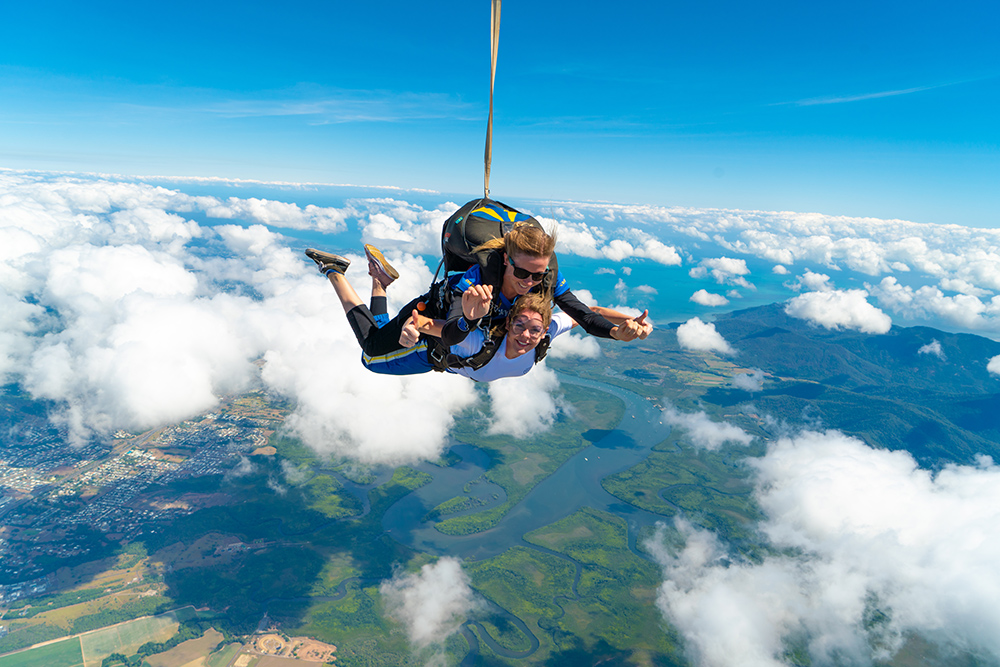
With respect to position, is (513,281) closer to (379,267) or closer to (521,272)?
(521,272)

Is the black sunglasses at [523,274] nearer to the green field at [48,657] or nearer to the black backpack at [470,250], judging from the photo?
the black backpack at [470,250]

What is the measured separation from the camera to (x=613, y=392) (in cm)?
15312

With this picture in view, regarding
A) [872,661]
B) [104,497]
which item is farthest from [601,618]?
[104,497]

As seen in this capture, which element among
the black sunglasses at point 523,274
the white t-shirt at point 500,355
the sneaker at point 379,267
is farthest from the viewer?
→ the sneaker at point 379,267

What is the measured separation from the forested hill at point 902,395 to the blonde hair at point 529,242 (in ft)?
556

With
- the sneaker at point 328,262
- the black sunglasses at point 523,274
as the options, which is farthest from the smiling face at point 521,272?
the sneaker at point 328,262

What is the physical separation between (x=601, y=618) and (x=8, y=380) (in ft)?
687

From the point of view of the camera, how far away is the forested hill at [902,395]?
451 feet

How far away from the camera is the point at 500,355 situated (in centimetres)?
420

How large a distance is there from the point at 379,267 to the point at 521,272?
266 cm

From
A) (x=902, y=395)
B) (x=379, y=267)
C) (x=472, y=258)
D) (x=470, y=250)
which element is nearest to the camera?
(x=472, y=258)

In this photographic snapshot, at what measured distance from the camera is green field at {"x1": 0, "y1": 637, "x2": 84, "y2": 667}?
56656 millimetres

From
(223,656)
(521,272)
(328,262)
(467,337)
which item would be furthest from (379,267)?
(223,656)

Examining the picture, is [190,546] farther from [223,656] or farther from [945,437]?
[945,437]
